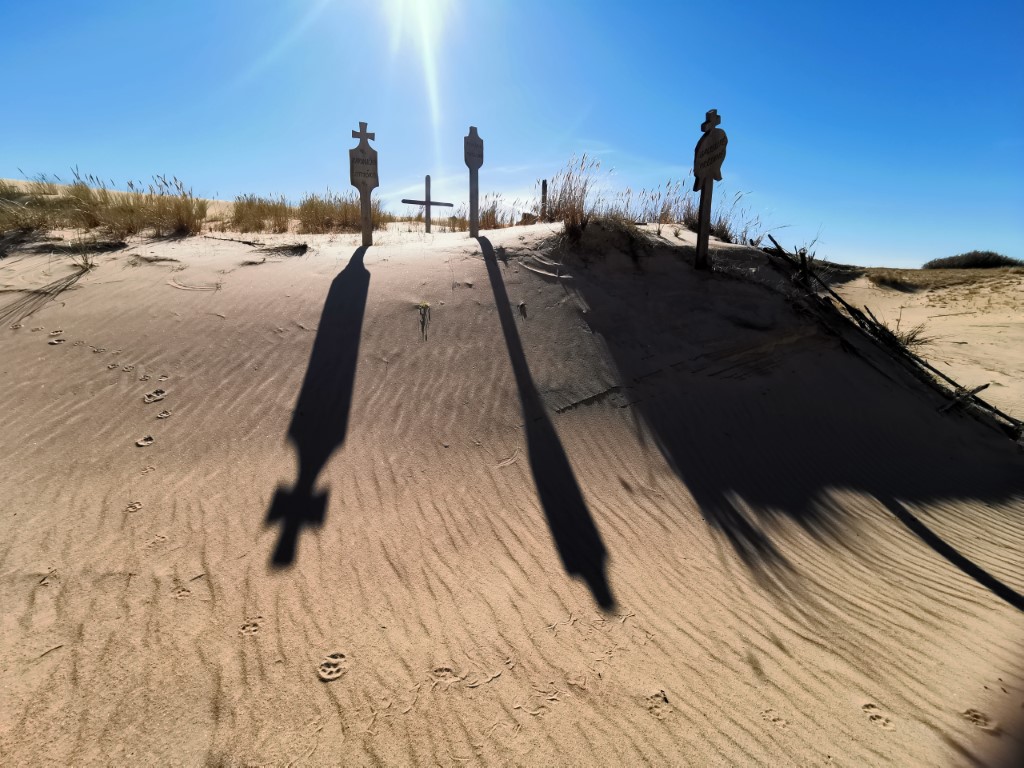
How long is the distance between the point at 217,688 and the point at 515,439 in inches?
100

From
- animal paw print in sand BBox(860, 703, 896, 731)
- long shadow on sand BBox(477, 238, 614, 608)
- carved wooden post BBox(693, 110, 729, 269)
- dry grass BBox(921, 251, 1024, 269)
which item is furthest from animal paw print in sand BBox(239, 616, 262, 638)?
dry grass BBox(921, 251, 1024, 269)

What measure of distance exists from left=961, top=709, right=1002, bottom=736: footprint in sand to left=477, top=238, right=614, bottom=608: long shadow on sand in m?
1.67

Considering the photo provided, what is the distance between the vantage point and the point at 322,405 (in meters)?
4.08

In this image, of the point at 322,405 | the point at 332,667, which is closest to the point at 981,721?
the point at 332,667

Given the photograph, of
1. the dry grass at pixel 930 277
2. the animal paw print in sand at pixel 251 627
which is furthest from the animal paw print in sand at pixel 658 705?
the dry grass at pixel 930 277

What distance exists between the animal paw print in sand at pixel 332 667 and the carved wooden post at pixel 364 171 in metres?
6.21

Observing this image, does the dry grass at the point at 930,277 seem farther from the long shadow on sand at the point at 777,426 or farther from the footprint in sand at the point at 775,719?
the footprint in sand at the point at 775,719

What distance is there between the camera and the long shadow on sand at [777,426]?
13.0 ft

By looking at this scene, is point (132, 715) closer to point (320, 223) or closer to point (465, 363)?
point (465, 363)

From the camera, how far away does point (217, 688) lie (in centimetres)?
201

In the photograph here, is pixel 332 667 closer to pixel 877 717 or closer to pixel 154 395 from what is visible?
pixel 877 717

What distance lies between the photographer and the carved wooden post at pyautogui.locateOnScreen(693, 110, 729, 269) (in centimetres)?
639

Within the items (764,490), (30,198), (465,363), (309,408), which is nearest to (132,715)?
(309,408)

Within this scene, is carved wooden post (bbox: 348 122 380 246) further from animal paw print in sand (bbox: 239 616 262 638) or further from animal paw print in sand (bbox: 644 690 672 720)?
animal paw print in sand (bbox: 644 690 672 720)
